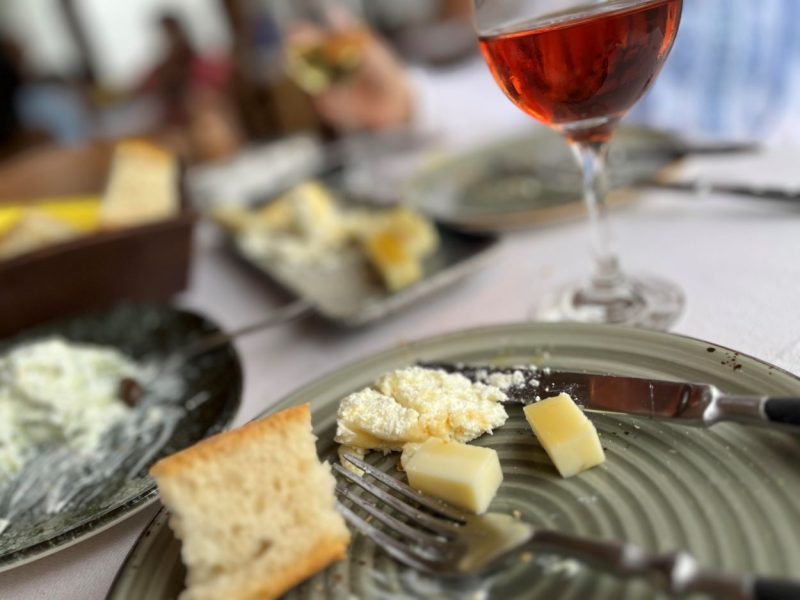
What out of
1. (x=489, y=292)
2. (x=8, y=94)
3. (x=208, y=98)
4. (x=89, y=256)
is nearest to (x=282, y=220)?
(x=89, y=256)

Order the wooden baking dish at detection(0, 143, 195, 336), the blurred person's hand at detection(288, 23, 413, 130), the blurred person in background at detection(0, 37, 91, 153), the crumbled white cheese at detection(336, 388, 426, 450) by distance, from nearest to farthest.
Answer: the crumbled white cheese at detection(336, 388, 426, 450) < the wooden baking dish at detection(0, 143, 195, 336) < the blurred person's hand at detection(288, 23, 413, 130) < the blurred person in background at detection(0, 37, 91, 153)

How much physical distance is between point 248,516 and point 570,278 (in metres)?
0.66

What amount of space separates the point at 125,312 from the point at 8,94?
28.5 feet

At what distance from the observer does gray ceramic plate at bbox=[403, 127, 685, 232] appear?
3.97 feet

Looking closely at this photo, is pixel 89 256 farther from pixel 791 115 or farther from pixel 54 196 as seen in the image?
pixel 791 115

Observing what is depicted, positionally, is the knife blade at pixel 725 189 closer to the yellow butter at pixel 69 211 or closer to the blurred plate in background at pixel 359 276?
the blurred plate in background at pixel 359 276

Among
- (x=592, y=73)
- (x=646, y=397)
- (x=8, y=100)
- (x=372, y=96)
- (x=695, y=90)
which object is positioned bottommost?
(x=695, y=90)

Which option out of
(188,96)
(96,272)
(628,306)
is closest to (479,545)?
(628,306)

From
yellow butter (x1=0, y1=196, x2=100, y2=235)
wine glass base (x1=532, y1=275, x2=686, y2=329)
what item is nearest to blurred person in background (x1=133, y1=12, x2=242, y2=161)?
yellow butter (x1=0, y1=196, x2=100, y2=235)

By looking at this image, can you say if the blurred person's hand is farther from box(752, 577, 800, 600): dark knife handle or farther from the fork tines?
box(752, 577, 800, 600): dark knife handle

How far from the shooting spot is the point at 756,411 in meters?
0.49

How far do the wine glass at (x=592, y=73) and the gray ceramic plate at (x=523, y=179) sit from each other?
352mm

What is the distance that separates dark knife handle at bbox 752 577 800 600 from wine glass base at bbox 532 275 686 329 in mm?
419

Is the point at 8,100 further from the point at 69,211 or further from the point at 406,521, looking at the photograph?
the point at 406,521
